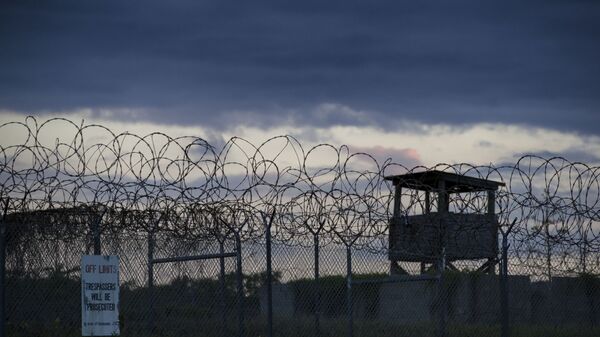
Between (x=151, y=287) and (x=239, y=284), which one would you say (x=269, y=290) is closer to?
(x=239, y=284)

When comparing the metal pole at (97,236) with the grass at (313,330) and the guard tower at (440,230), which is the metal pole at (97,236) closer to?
the grass at (313,330)

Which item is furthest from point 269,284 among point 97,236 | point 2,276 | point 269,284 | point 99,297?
point 2,276

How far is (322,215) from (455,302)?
483cm

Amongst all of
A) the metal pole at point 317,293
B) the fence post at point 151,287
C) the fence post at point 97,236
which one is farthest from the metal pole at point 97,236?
the metal pole at point 317,293

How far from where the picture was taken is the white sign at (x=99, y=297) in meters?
10.1

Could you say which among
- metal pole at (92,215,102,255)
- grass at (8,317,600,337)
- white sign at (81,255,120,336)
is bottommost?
grass at (8,317,600,337)

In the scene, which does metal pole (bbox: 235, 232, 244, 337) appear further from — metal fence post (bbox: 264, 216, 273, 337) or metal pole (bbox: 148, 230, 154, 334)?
metal pole (bbox: 148, 230, 154, 334)

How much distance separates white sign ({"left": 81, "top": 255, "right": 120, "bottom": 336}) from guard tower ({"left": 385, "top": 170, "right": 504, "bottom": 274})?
5.10m

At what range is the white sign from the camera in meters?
10.1

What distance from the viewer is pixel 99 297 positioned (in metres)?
10.2

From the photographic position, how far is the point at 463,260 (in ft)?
54.9

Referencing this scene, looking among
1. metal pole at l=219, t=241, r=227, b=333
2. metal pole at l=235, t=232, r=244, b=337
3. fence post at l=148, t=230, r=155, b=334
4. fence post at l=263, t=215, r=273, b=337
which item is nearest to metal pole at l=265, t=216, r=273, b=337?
fence post at l=263, t=215, r=273, b=337

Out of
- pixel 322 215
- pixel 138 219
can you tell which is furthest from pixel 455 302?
pixel 138 219

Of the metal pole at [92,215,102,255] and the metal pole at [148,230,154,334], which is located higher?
the metal pole at [92,215,102,255]
